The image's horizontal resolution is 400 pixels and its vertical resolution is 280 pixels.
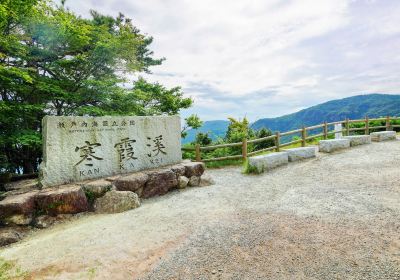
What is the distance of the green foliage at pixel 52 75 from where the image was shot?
25.9 feet

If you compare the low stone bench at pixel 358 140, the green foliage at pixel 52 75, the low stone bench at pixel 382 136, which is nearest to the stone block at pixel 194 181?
the green foliage at pixel 52 75

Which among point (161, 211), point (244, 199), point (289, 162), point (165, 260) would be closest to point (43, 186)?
point (161, 211)

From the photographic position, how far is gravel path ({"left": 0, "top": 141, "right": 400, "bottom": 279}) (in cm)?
318

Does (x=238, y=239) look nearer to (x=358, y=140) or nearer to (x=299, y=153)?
(x=299, y=153)

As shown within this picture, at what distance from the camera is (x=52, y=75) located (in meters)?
9.55

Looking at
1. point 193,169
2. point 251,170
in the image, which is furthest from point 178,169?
point 251,170

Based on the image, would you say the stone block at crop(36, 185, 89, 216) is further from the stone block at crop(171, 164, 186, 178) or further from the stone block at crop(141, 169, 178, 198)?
the stone block at crop(171, 164, 186, 178)

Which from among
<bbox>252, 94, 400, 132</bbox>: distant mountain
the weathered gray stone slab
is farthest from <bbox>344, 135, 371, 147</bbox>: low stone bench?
<bbox>252, 94, 400, 132</bbox>: distant mountain

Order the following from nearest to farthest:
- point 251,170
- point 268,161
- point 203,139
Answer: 1. point 251,170
2. point 268,161
3. point 203,139

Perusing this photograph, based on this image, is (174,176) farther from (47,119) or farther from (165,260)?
(165,260)

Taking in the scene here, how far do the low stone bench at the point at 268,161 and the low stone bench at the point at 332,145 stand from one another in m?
2.79

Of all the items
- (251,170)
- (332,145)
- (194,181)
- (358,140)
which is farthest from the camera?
(358,140)

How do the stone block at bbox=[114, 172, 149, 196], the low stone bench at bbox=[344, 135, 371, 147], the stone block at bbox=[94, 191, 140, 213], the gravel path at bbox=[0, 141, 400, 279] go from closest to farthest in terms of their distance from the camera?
the gravel path at bbox=[0, 141, 400, 279]
the stone block at bbox=[94, 191, 140, 213]
the stone block at bbox=[114, 172, 149, 196]
the low stone bench at bbox=[344, 135, 371, 147]

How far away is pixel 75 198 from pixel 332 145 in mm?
10613
